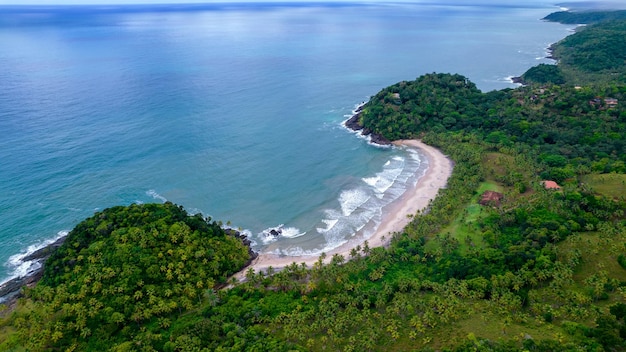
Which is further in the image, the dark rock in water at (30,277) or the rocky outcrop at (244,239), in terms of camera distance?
the rocky outcrop at (244,239)

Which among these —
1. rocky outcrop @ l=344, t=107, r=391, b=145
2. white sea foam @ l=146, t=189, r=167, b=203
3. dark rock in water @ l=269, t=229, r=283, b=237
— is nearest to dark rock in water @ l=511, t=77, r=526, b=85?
rocky outcrop @ l=344, t=107, r=391, b=145

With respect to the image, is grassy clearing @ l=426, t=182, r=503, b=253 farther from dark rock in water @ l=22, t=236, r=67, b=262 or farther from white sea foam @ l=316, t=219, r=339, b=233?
dark rock in water @ l=22, t=236, r=67, b=262

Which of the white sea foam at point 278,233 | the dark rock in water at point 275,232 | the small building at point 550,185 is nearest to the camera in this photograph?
the white sea foam at point 278,233

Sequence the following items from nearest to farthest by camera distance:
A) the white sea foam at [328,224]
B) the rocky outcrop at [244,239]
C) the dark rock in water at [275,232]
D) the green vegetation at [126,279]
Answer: the green vegetation at [126,279] < the rocky outcrop at [244,239] < the dark rock in water at [275,232] < the white sea foam at [328,224]

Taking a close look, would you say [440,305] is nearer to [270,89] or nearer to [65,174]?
[65,174]

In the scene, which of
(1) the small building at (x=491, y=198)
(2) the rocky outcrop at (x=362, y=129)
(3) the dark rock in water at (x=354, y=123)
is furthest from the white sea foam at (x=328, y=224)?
(3) the dark rock in water at (x=354, y=123)

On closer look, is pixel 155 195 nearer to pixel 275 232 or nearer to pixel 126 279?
pixel 275 232

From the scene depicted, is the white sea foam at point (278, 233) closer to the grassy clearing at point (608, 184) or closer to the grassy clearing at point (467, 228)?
the grassy clearing at point (467, 228)
